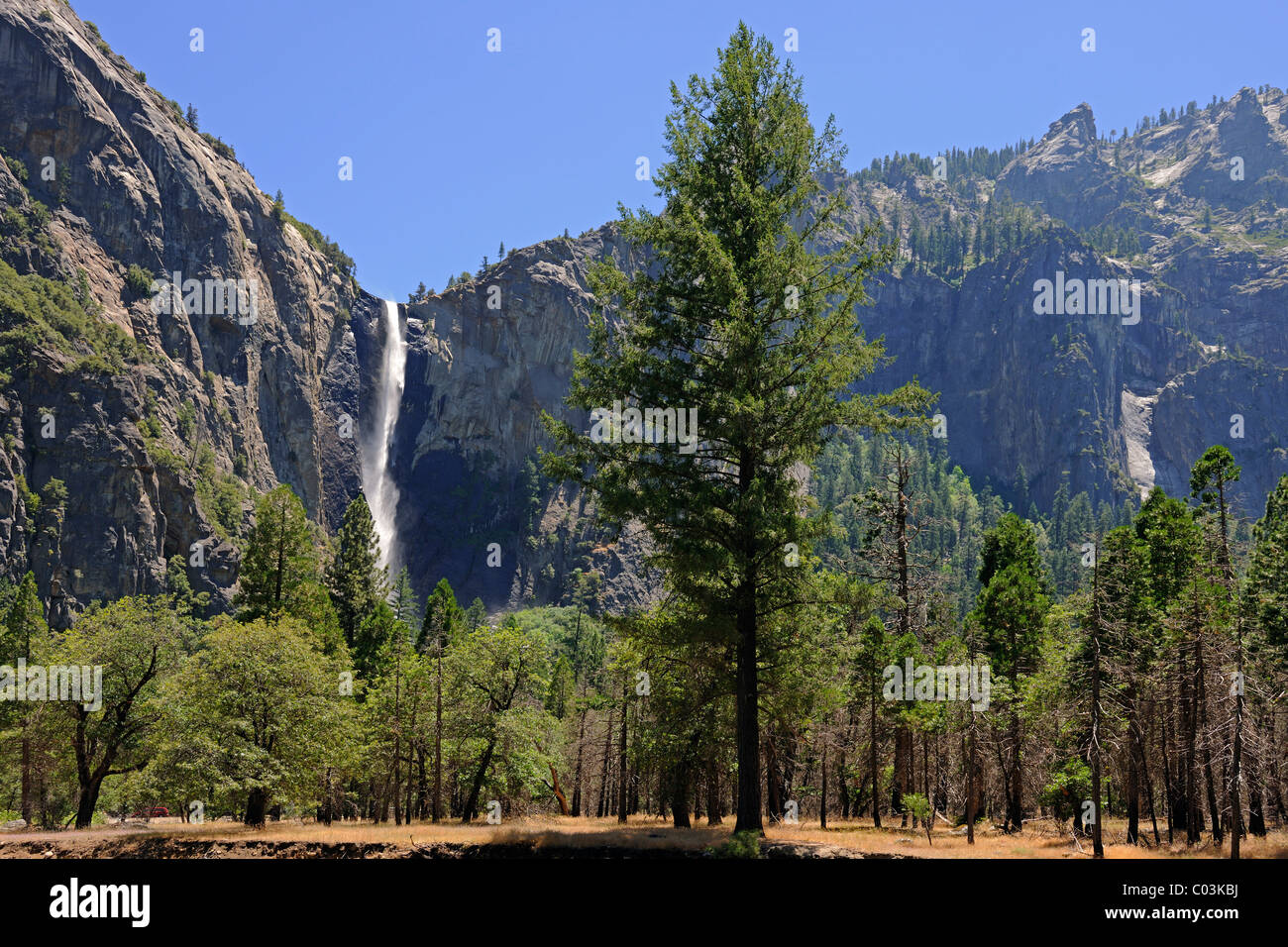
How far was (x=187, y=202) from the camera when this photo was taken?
134 m

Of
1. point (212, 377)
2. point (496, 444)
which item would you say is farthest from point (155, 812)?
point (496, 444)

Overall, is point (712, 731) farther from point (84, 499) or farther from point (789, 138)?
point (84, 499)

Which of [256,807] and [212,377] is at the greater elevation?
[212,377]

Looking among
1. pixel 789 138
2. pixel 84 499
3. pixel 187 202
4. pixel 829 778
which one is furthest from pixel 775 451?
pixel 187 202

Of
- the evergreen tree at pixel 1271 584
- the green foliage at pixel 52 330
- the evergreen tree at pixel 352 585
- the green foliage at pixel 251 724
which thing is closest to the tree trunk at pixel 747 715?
the green foliage at pixel 251 724

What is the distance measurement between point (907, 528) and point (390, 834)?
21791mm

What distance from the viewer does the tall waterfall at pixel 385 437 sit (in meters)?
164

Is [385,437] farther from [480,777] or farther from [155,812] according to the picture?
[480,777]
